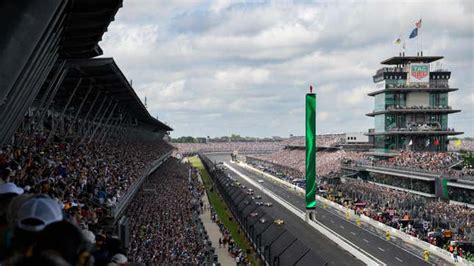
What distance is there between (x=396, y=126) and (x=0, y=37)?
7815 centimetres

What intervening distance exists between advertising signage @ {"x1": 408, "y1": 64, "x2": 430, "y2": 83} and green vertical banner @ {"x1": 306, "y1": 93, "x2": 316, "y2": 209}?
45558 mm

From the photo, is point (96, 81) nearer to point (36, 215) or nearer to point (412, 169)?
point (36, 215)

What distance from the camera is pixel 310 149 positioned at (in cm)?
4181

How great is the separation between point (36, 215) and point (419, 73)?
84251 mm

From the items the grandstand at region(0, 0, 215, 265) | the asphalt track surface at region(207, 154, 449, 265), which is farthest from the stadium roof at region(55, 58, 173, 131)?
the asphalt track surface at region(207, 154, 449, 265)

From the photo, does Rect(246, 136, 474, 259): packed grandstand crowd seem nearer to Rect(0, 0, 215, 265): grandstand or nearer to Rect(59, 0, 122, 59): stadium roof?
Rect(0, 0, 215, 265): grandstand

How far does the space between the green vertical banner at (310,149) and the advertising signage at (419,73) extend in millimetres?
45558

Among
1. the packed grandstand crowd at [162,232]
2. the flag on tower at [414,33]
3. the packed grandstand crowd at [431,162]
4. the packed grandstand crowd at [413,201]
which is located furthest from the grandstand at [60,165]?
the flag on tower at [414,33]

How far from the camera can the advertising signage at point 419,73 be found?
81.4 m

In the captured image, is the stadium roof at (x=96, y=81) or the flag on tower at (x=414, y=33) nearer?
the stadium roof at (x=96, y=81)

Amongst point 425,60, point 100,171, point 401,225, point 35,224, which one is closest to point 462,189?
point 401,225

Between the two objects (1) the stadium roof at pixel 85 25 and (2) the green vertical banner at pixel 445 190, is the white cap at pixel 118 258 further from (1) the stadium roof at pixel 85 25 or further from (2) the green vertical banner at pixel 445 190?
(2) the green vertical banner at pixel 445 190

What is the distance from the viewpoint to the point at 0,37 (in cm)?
933

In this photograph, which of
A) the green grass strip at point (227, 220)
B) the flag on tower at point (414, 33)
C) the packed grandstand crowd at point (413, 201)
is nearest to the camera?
the packed grandstand crowd at point (413, 201)
